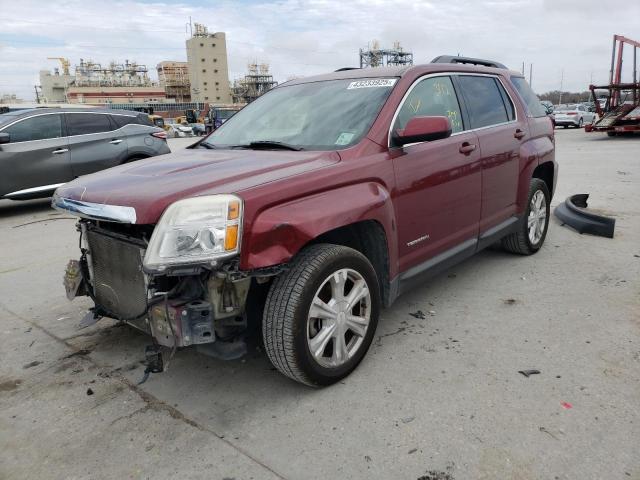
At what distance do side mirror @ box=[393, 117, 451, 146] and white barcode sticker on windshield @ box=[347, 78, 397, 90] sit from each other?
0.48m

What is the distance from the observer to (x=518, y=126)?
4.60 meters

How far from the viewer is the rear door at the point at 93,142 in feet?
28.1

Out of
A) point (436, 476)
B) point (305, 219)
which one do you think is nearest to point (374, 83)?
point (305, 219)

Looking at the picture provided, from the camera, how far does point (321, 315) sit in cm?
270

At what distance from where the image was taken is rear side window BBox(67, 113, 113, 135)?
8672 mm

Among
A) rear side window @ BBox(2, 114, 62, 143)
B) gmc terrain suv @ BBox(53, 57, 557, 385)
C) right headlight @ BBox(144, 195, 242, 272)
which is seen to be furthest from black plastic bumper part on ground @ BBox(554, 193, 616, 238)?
rear side window @ BBox(2, 114, 62, 143)

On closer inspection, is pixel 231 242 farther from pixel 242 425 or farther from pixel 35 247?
pixel 35 247

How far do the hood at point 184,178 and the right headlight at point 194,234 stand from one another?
7cm

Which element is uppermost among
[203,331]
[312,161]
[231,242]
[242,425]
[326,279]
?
[312,161]

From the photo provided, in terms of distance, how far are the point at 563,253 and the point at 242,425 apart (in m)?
4.02

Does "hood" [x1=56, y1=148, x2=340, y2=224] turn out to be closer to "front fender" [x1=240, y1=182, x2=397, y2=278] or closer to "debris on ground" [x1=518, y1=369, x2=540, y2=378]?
"front fender" [x1=240, y1=182, x2=397, y2=278]

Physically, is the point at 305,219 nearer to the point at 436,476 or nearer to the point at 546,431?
the point at 436,476

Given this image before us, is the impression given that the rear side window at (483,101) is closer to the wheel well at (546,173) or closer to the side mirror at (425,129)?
the wheel well at (546,173)

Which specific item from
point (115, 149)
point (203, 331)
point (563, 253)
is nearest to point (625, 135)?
point (563, 253)
